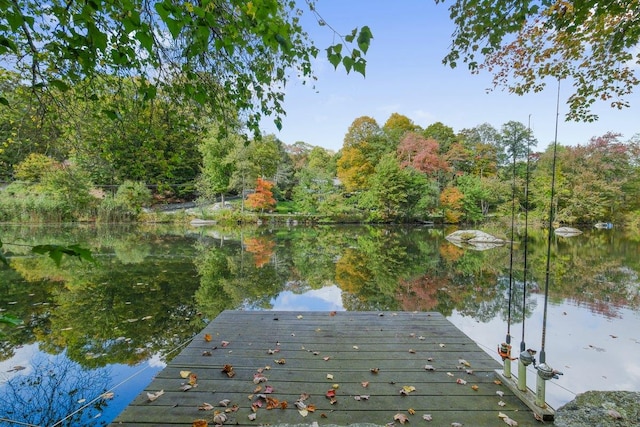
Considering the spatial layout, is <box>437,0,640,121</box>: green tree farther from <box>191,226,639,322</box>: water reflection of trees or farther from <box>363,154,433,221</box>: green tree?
<box>363,154,433,221</box>: green tree

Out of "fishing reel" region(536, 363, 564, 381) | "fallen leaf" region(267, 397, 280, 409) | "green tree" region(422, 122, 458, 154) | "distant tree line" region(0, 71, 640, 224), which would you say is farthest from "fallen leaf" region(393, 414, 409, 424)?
"green tree" region(422, 122, 458, 154)

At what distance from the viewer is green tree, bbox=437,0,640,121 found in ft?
9.09

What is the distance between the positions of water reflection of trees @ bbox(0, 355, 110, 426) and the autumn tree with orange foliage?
21.3 metres

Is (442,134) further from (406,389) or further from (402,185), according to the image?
(406,389)

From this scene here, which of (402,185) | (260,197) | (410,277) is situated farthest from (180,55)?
(260,197)

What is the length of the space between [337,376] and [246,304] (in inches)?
140

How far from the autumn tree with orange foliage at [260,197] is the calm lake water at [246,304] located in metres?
13.2

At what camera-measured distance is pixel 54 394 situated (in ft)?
9.77

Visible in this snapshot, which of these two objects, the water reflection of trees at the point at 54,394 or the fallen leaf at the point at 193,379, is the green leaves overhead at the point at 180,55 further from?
the water reflection of trees at the point at 54,394

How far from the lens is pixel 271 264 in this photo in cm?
934

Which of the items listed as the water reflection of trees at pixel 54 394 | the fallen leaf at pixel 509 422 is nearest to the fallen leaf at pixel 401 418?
the fallen leaf at pixel 509 422

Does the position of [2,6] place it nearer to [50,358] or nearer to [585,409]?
[585,409]

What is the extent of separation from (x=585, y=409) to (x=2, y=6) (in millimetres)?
3722

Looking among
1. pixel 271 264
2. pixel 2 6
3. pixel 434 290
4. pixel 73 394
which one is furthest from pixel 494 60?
pixel 271 264
